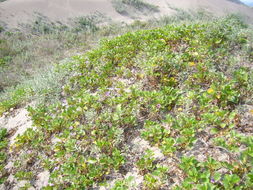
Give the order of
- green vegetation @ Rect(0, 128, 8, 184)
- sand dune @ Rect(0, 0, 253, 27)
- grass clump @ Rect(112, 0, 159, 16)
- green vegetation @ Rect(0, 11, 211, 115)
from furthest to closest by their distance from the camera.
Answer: grass clump @ Rect(112, 0, 159, 16), sand dune @ Rect(0, 0, 253, 27), green vegetation @ Rect(0, 11, 211, 115), green vegetation @ Rect(0, 128, 8, 184)

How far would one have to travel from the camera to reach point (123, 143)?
323 centimetres

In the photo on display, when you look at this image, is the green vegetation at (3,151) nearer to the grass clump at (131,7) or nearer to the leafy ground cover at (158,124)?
the leafy ground cover at (158,124)

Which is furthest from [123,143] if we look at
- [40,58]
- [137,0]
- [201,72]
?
[137,0]

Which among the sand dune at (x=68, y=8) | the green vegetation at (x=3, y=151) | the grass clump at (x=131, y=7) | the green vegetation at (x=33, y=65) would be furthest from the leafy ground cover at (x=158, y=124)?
the grass clump at (x=131, y=7)

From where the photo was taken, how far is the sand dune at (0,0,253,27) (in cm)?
1721

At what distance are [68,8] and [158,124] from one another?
63.5 ft

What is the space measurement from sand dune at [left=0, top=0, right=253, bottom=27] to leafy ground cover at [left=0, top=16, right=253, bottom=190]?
14043 millimetres

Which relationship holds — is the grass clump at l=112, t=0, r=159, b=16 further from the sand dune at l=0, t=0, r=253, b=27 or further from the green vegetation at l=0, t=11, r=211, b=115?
the green vegetation at l=0, t=11, r=211, b=115

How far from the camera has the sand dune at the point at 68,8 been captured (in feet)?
56.5

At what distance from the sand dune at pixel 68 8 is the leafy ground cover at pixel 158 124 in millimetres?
14043

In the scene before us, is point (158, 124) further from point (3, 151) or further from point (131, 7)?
point (131, 7)

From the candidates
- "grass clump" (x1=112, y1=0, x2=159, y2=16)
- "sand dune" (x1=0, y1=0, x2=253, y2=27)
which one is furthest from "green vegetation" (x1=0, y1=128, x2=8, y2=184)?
"grass clump" (x1=112, y1=0, x2=159, y2=16)

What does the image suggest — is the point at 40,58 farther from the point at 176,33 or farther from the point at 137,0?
the point at 137,0

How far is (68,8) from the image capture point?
64.3 feet
